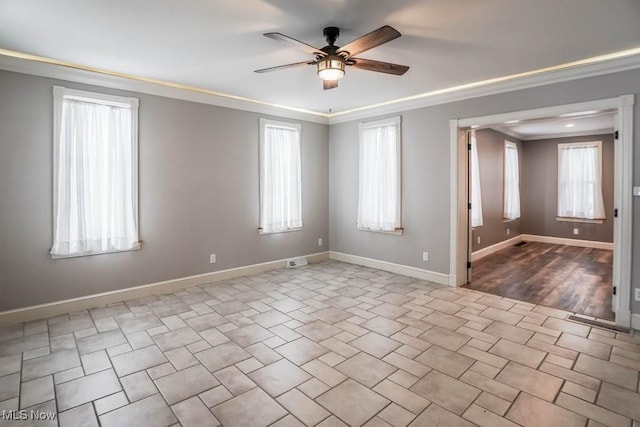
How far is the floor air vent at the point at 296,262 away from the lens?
18.9 ft

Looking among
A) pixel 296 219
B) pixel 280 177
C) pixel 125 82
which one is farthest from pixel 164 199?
pixel 296 219

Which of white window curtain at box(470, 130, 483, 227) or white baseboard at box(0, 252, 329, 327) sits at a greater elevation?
white window curtain at box(470, 130, 483, 227)

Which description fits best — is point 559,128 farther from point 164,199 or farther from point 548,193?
point 164,199

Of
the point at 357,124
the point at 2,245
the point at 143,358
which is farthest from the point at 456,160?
the point at 2,245

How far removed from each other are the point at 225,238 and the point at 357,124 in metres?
2.93

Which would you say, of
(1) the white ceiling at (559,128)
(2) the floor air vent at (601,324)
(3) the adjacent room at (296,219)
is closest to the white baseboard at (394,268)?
(3) the adjacent room at (296,219)

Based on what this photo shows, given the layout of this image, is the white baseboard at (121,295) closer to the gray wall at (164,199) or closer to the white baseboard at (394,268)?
the gray wall at (164,199)

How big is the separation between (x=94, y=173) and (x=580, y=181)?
926 centimetres

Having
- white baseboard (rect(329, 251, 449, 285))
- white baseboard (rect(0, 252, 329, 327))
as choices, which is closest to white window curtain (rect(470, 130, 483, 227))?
white baseboard (rect(329, 251, 449, 285))

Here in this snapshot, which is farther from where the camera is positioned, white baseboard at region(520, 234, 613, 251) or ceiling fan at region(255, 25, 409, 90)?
white baseboard at region(520, 234, 613, 251)

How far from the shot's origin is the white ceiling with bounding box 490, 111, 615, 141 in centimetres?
608

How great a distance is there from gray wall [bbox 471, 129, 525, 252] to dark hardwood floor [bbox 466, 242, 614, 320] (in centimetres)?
40

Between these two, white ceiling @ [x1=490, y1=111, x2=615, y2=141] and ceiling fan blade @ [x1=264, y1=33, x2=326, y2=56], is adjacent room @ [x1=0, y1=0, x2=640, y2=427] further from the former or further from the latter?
white ceiling @ [x1=490, y1=111, x2=615, y2=141]

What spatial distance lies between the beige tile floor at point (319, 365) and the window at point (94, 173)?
831 mm
